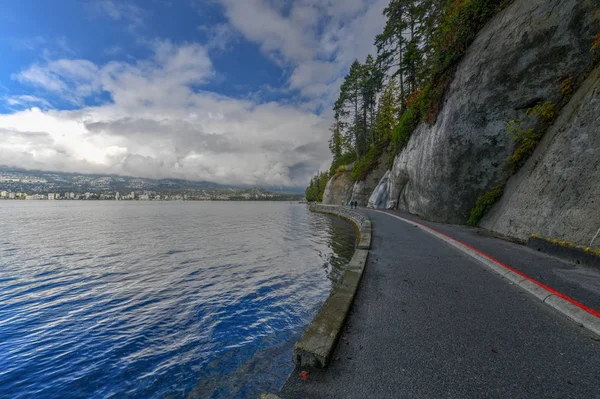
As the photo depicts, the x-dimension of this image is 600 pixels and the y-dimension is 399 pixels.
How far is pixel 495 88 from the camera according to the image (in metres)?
11.7

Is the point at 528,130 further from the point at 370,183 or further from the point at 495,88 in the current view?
the point at 370,183

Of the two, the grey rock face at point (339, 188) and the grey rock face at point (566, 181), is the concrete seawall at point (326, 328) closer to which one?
the grey rock face at point (566, 181)

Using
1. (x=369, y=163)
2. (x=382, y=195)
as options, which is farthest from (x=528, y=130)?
(x=369, y=163)

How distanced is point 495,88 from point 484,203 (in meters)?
5.67

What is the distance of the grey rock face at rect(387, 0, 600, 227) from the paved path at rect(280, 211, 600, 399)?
32.1ft

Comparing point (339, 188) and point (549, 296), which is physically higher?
point (339, 188)

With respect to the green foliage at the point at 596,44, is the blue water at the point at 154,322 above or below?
below

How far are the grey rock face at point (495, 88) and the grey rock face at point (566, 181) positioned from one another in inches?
66.8

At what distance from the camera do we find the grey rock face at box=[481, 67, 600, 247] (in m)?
6.72

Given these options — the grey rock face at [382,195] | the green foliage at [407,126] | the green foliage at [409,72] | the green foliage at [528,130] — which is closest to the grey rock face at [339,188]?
the green foliage at [409,72]

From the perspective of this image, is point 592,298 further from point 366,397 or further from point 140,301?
point 140,301

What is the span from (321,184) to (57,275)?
8330cm

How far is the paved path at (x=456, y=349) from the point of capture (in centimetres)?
236

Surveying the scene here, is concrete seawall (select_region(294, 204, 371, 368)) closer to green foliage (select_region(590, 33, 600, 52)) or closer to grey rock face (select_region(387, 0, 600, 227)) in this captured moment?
grey rock face (select_region(387, 0, 600, 227))
